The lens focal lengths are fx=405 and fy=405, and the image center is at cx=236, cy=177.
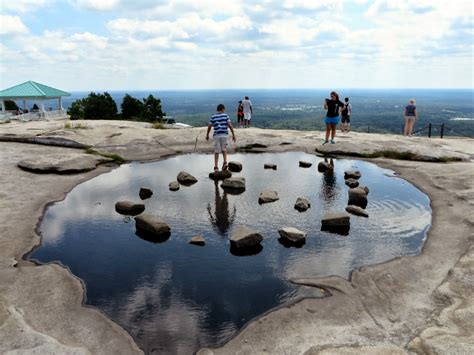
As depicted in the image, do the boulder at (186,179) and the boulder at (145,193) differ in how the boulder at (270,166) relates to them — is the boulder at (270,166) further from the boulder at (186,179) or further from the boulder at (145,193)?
the boulder at (145,193)

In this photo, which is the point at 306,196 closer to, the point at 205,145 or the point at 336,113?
the point at 336,113

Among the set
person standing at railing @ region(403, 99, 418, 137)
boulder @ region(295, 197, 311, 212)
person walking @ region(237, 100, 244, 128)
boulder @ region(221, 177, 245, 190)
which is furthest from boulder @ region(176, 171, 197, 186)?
person standing at railing @ region(403, 99, 418, 137)

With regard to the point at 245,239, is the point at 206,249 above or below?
below

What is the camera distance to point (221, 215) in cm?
1220

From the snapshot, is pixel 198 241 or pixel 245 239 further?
pixel 198 241

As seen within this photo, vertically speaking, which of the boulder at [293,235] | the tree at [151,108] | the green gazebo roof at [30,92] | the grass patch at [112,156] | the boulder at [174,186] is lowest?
the boulder at [293,235]

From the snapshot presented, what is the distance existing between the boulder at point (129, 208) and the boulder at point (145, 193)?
53.0 inches

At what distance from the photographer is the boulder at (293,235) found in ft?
33.0

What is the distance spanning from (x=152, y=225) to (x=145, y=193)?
353 centimetres

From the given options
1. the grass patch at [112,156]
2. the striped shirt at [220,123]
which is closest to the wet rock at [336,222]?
A: the striped shirt at [220,123]

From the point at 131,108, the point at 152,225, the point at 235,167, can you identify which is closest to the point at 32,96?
the point at 131,108

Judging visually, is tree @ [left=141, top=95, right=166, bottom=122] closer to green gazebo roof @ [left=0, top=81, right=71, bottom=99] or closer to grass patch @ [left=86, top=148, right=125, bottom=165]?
green gazebo roof @ [left=0, top=81, right=71, bottom=99]

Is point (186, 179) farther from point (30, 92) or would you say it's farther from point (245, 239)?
point (30, 92)

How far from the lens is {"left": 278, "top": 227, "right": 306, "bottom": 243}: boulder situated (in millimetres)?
10055
